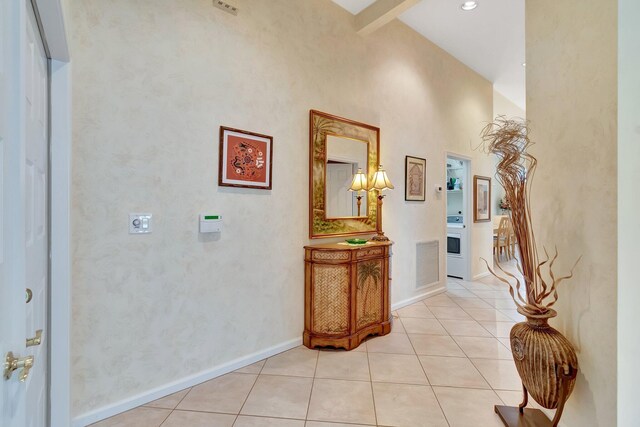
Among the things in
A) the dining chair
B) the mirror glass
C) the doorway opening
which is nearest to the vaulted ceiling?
the mirror glass

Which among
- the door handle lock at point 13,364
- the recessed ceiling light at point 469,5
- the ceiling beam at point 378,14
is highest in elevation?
the recessed ceiling light at point 469,5

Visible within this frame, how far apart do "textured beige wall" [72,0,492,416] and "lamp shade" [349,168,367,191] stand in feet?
2.03

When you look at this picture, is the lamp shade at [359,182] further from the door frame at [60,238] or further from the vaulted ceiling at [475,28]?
the door frame at [60,238]

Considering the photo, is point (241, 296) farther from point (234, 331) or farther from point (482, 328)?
point (482, 328)

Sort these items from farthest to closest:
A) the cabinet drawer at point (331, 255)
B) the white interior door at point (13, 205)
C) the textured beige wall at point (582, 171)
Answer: the cabinet drawer at point (331, 255) < the textured beige wall at point (582, 171) < the white interior door at point (13, 205)

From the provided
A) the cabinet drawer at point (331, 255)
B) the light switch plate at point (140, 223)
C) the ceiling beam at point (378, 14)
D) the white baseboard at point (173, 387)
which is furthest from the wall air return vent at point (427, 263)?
the light switch plate at point (140, 223)

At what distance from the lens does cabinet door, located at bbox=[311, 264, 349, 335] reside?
8.82 ft

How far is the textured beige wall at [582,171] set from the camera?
136cm

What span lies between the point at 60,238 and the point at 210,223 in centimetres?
84

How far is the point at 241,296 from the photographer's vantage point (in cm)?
240

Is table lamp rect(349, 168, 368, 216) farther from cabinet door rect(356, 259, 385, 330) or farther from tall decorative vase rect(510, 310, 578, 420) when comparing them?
tall decorative vase rect(510, 310, 578, 420)

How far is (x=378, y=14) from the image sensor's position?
10.2 ft

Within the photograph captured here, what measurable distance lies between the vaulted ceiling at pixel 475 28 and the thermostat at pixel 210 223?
2527 mm

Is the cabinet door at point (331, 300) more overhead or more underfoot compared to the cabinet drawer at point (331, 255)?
more underfoot
